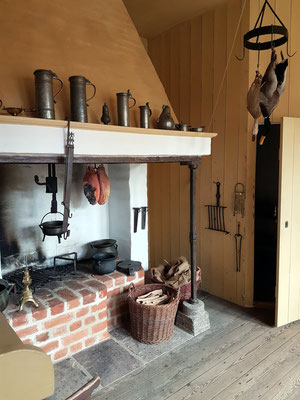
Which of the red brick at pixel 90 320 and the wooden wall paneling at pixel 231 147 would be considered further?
the wooden wall paneling at pixel 231 147

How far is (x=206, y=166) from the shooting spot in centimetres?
345

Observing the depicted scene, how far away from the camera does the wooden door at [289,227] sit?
8.65 ft

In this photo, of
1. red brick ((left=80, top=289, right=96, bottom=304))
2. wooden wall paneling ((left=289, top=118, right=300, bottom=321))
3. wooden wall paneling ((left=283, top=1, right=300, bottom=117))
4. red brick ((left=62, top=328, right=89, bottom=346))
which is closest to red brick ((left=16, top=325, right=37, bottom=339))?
red brick ((left=62, top=328, right=89, bottom=346))

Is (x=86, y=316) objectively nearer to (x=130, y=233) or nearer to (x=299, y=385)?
(x=130, y=233)

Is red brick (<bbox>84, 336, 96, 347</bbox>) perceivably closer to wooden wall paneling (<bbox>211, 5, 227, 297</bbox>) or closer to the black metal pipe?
the black metal pipe

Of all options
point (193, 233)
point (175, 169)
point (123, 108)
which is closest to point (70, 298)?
point (193, 233)

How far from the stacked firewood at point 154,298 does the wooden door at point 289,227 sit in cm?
101

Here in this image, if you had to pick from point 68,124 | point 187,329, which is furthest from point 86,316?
point 68,124

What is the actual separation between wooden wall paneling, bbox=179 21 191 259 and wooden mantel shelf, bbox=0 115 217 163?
3.47ft

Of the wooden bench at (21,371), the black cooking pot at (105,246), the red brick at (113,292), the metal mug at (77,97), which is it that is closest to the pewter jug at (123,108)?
the metal mug at (77,97)

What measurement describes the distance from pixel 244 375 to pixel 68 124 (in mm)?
2083

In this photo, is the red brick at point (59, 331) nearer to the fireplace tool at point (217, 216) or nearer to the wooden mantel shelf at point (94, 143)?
the wooden mantel shelf at point (94, 143)

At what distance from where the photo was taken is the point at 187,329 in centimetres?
273

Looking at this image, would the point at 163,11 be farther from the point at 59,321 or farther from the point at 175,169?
the point at 59,321
